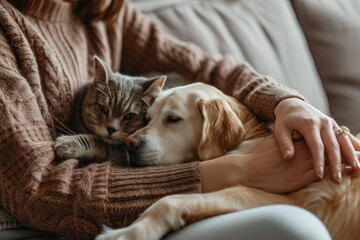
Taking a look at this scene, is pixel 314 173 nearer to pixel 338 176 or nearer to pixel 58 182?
pixel 338 176

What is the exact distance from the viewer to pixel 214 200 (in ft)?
3.59

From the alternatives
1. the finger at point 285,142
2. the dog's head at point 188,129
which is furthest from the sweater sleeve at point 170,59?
the finger at point 285,142

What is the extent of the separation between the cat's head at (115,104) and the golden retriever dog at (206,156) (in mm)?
57

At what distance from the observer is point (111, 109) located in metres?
1.51

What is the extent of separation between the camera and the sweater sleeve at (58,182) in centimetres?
116

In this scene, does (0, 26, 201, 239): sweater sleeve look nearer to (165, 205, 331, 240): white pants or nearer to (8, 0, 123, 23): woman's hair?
(165, 205, 331, 240): white pants

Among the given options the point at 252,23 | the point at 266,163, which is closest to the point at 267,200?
the point at 266,163

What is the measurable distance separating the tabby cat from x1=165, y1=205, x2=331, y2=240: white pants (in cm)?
50

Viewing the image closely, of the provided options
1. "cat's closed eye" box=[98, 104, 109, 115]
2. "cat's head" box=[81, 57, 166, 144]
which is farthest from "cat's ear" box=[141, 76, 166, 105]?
"cat's closed eye" box=[98, 104, 109, 115]

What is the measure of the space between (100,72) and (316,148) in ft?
2.20

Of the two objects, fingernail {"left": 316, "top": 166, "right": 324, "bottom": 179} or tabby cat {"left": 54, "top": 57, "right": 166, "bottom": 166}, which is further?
tabby cat {"left": 54, "top": 57, "right": 166, "bottom": 166}

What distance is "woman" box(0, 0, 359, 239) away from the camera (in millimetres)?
1170

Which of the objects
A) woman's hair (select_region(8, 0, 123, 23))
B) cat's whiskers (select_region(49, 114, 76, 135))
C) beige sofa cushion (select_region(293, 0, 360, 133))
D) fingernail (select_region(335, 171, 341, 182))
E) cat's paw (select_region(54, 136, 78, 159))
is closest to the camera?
fingernail (select_region(335, 171, 341, 182))

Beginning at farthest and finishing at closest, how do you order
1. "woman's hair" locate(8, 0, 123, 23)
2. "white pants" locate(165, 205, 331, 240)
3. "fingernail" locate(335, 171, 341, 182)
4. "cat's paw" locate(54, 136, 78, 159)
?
1. "woman's hair" locate(8, 0, 123, 23)
2. "cat's paw" locate(54, 136, 78, 159)
3. "fingernail" locate(335, 171, 341, 182)
4. "white pants" locate(165, 205, 331, 240)
